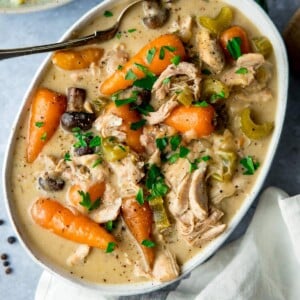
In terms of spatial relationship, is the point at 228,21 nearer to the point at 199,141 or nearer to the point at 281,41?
the point at 281,41

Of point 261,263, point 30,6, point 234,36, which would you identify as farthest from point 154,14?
point 261,263

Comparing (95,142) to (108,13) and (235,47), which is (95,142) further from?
(235,47)

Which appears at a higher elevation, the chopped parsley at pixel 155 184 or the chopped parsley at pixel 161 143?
the chopped parsley at pixel 161 143

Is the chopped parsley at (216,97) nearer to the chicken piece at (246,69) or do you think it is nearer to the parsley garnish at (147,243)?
the chicken piece at (246,69)

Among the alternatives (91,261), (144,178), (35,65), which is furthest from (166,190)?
(35,65)

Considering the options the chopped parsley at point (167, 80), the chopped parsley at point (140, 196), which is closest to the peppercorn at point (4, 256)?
the chopped parsley at point (140, 196)

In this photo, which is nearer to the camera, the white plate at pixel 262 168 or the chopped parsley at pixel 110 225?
the white plate at pixel 262 168

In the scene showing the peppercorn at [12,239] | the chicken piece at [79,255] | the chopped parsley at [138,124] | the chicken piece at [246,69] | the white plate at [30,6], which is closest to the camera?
the chicken piece at [246,69]
